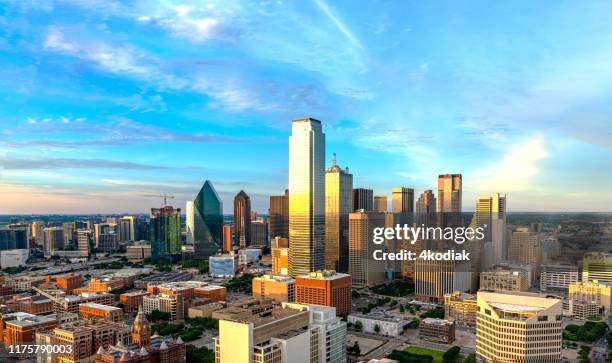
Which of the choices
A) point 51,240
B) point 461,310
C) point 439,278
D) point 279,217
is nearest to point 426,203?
point 279,217

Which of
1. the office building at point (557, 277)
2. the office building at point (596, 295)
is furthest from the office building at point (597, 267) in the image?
the office building at point (596, 295)

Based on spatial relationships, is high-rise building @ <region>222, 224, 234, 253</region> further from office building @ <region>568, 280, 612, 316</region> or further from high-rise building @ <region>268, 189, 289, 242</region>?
office building @ <region>568, 280, 612, 316</region>

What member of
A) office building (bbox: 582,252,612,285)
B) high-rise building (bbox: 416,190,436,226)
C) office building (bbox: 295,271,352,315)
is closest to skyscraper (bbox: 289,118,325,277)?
office building (bbox: 295,271,352,315)

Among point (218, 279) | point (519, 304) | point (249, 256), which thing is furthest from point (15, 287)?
point (519, 304)

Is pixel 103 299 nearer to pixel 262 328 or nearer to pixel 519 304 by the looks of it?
pixel 262 328

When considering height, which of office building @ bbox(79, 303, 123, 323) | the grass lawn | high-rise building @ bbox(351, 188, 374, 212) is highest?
high-rise building @ bbox(351, 188, 374, 212)

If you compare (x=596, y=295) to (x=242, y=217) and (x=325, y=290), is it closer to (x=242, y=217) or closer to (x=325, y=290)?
(x=325, y=290)
